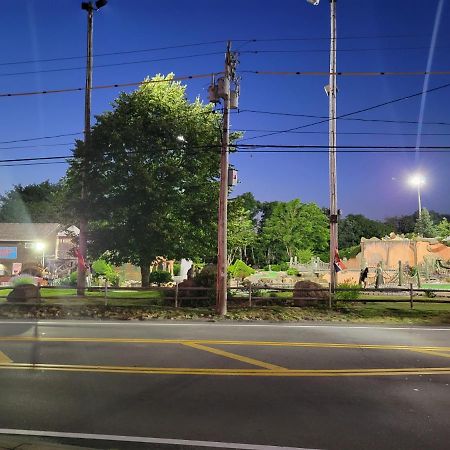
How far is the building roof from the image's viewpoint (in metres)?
50.1

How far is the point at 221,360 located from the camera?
9734mm

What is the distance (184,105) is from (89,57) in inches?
208

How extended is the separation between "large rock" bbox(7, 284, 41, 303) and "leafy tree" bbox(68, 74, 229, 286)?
11.4ft

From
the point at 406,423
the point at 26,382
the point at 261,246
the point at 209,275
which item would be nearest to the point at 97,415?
the point at 26,382

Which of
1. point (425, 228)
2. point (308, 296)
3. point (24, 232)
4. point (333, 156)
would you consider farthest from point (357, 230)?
point (308, 296)

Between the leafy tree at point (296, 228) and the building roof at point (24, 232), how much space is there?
127 ft

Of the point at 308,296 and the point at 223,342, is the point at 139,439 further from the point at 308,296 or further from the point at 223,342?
the point at 308,296

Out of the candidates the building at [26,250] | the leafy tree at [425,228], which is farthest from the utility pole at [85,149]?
Result: the leafy tree at [425,228]

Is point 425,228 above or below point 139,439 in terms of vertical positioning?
above

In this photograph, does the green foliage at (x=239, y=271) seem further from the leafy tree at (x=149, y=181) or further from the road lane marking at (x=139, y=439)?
the road lane marking at (x=139, y=439)

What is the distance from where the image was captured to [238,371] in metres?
8.71

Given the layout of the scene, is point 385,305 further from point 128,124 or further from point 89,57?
point 89,57

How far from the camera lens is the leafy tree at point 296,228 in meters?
81.3

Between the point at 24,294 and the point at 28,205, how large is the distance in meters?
70.1
